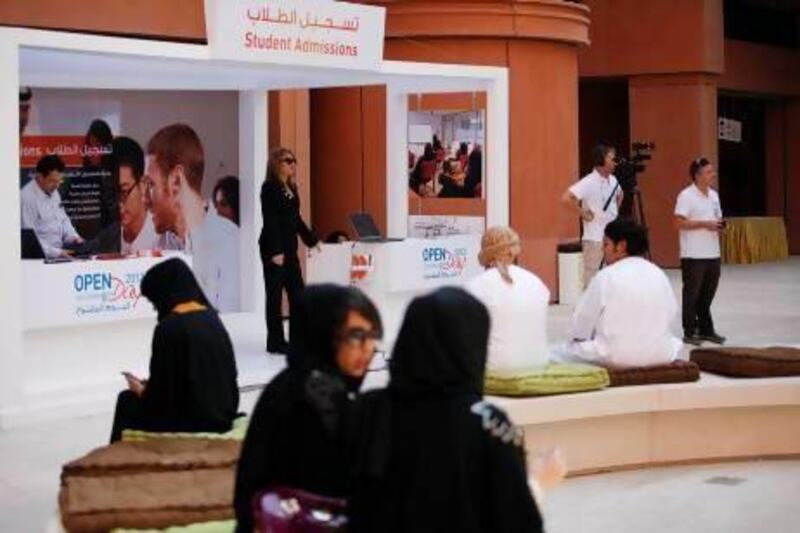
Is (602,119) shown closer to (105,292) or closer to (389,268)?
(389,268)

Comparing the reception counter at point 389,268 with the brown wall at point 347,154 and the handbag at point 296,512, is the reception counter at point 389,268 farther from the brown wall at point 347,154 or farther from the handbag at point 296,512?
the handbag at point 296,512

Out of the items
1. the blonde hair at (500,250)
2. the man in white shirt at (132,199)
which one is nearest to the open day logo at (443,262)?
the man in white shirt at (132,199)

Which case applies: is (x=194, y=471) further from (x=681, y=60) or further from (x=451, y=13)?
(x=681, y=60)

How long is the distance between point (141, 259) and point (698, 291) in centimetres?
502

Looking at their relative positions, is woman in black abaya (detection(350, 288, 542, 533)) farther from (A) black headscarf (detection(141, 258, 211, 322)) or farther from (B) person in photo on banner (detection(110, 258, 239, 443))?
(A) black headscarf (detection(141, 258, 211, 322))

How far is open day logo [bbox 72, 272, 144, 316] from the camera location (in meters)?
10.2

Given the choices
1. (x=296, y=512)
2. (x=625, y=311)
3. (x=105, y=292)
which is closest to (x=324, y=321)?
(x=296, y=512)

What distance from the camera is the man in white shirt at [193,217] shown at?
50.2 ft

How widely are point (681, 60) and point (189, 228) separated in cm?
1163

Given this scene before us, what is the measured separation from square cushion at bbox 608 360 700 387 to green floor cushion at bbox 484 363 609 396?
0.38 feet

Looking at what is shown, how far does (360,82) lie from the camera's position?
44.9 feet

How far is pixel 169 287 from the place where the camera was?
601cm

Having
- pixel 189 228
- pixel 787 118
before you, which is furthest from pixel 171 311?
pixel 787 118

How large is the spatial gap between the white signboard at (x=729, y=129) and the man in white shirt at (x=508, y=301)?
21096 millimetres
